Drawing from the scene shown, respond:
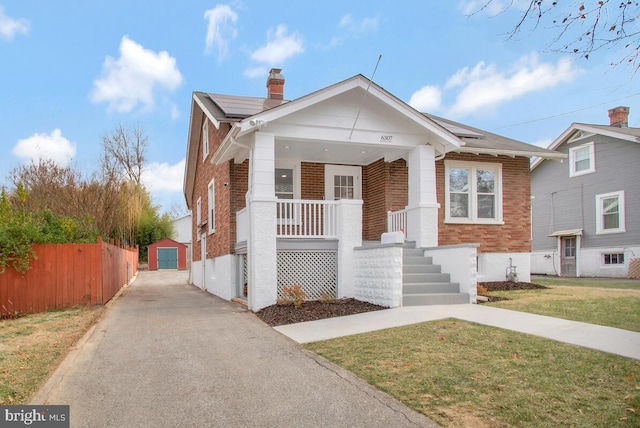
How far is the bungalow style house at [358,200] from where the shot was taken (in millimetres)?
10867

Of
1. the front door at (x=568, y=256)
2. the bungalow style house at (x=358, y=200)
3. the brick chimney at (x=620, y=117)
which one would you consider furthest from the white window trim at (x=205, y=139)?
the brick chimney at (x=620, y=117)

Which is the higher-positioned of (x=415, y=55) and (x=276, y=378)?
(x=415, y=55)

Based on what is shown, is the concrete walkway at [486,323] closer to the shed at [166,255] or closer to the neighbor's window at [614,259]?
the neighbor's window at [614,259]

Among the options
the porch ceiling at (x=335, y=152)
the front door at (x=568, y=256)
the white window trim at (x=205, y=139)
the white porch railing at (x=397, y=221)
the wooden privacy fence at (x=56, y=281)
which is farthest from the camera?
the front door at (x=568, y=256)

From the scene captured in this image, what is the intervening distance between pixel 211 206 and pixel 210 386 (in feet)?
41.5

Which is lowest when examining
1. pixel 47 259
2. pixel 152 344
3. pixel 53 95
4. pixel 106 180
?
pixel 152 344

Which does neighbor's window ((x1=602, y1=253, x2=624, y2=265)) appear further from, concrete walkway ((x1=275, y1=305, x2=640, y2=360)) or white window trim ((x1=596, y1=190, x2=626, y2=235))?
concrete walkway ((x1=275, y1=305, x2=640, y2=360))

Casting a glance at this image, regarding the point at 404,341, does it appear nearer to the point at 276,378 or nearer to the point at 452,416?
the point at 276,378

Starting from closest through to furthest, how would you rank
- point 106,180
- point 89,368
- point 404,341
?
point 89,368
point 404,341
point 106,180

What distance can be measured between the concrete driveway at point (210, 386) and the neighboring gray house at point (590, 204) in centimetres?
1923

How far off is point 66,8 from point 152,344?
9978mm

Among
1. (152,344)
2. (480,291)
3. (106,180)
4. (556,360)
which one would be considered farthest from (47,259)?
(106,180)

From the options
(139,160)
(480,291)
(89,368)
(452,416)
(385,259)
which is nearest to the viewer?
(452,416)

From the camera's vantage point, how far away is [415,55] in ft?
34.2
